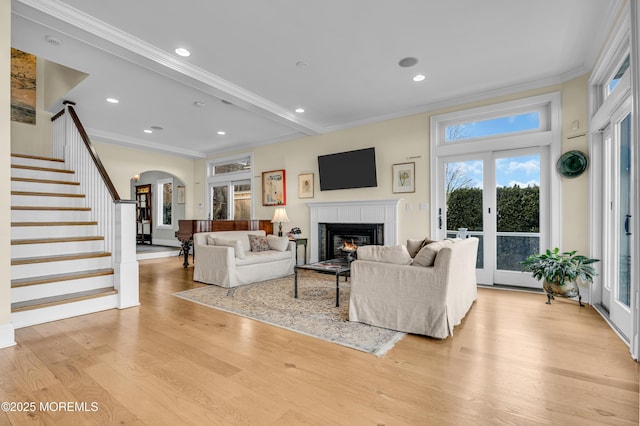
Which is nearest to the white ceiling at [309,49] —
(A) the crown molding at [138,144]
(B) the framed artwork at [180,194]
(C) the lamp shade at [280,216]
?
(A) the crown molding at [138,144]

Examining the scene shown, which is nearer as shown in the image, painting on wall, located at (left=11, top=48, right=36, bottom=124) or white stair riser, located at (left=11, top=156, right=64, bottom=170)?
white stair riser, located at (left=11, top=156, right=64, bottom=170)

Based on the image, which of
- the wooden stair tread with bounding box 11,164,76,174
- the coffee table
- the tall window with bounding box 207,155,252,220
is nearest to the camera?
the coffee table

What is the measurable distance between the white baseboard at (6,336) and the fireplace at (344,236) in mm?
4134

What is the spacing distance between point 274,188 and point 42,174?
12.8ft

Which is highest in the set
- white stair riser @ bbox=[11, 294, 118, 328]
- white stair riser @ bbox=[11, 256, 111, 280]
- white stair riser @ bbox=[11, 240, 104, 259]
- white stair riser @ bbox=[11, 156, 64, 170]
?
white stair riser @ bbox=[11, 156, 64, 170]

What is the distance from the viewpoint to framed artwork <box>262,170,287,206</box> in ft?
22.4

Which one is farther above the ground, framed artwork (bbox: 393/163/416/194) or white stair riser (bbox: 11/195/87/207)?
framed artwork (bbox: 393/163/416/194)

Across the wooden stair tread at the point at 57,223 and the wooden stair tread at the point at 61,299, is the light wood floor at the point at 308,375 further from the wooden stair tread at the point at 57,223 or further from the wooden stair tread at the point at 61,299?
the wooden stair tread at the point at 57,223

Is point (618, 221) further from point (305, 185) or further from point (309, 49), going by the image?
point (305, 185)

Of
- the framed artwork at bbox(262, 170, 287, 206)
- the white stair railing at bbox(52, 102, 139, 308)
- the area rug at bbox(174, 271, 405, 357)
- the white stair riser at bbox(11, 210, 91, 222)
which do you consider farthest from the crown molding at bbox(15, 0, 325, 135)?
the area rug at bbox(174, 271, 405, 357)

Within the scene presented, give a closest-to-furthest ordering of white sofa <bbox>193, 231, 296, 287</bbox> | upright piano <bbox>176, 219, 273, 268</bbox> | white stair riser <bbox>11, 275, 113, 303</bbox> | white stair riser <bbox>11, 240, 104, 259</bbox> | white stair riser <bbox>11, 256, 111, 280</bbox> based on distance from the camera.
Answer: white stair riser <bbox>11, 275, 113, 303</bbox> < white stair riser <bbox>11, 256, 111, 280</bbox> < white stair riser <bbox>11, 240, 104, 259</bbox> < white sofa <bbox>193, 231, 296, 287</bbox> < upright piano <bbox>176, 219, 273, 268</bbox>

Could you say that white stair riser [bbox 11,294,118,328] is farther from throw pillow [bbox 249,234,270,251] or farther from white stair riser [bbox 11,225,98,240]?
throw pillow [bbox 249,234,270,251]

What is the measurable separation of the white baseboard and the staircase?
0.42 m

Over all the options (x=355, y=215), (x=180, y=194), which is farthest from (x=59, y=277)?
(x=180, y=194)
